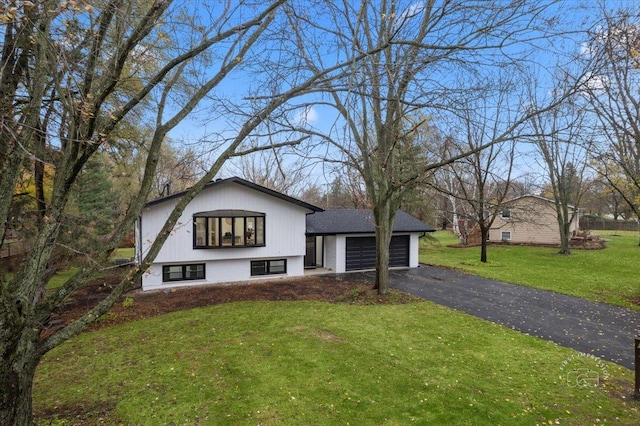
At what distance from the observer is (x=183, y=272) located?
43.1ft

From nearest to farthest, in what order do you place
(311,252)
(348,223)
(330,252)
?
(330,252)
(348,223)
(311,252)

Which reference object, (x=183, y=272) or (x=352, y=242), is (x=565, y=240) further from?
(x=183, y=272)

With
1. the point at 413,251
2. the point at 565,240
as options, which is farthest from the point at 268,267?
the point at 565,240

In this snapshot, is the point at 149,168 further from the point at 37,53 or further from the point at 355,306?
the point at 355,306

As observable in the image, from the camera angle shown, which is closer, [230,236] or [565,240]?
[230,236]

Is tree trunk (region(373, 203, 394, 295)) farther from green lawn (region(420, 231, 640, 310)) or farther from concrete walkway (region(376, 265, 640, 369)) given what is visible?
green lawn (region(420, 231, 640, 310))

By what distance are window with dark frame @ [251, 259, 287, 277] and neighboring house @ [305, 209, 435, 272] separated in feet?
6.22

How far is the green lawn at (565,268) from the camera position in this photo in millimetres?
11906

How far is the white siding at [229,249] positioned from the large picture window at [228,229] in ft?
0.68

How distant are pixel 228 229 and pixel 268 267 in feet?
8.12

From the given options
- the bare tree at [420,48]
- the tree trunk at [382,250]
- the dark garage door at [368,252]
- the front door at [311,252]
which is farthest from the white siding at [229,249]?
the bare tree at [420,48]

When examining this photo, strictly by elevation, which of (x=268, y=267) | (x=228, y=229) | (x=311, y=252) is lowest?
(x=268, y=267)

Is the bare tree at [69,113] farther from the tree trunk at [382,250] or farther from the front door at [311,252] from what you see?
the front door at [311,252]

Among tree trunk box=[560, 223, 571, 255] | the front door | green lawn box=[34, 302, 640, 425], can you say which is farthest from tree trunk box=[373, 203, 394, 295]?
tree trunk box=[560, 223, 571, 255]
